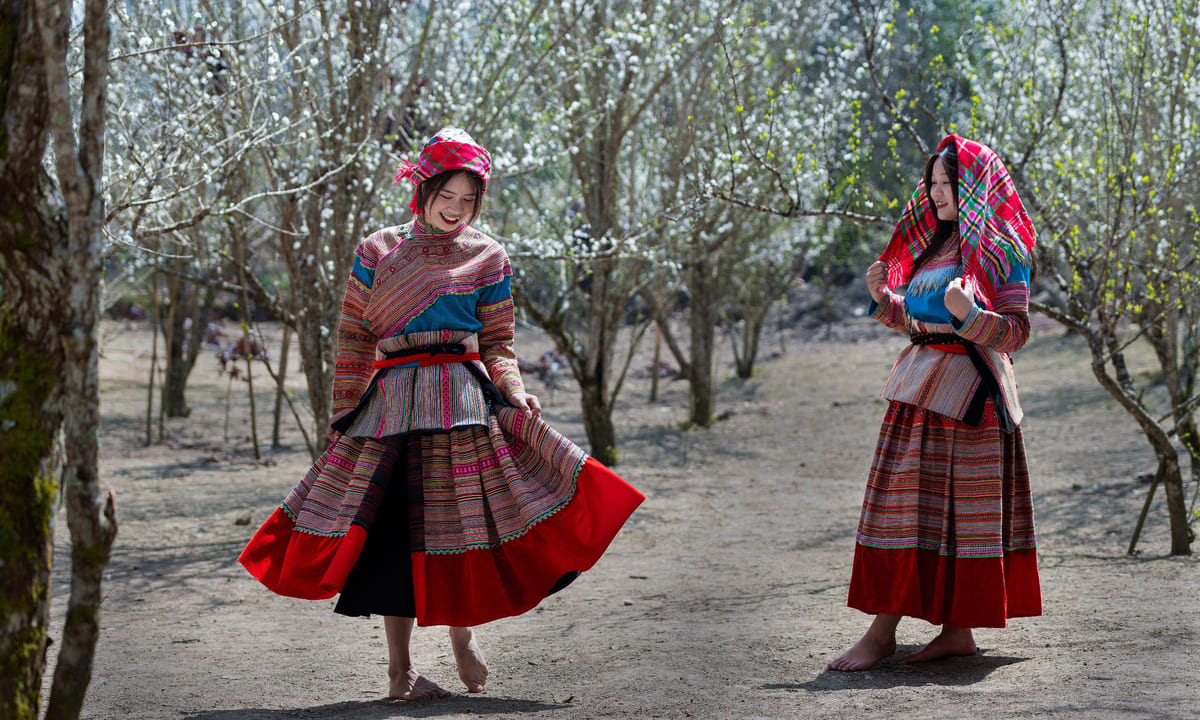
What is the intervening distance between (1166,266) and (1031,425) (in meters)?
6.15

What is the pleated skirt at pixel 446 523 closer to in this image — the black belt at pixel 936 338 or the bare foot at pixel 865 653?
the bare foot at pixel 865 653

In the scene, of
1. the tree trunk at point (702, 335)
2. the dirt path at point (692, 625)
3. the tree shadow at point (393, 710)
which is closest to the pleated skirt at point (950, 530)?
the dirt path at point (692, 625)

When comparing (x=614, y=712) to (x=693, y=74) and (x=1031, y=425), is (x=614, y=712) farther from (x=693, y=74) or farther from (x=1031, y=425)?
(x=1031, y=425)

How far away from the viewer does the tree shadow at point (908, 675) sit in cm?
331

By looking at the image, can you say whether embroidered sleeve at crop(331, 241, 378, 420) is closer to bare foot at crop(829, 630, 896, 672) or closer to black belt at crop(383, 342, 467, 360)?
black belt at crop(383, 342, 467, 360)

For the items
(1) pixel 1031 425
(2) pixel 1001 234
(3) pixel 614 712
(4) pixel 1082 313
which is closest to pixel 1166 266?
(4) pixel 1082 313

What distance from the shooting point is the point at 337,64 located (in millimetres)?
7102

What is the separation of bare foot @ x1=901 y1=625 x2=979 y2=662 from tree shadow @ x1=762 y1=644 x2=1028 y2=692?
0.02 meters

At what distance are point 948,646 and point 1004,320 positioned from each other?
1038mm

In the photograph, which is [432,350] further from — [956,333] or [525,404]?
[956,333]

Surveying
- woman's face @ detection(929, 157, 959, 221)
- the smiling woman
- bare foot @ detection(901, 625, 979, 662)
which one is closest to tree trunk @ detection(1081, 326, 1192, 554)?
woman's face @ detection(929, 157, 959, 221)

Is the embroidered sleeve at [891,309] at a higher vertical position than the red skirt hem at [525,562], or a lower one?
higher

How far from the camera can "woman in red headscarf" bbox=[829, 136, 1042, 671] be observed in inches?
136

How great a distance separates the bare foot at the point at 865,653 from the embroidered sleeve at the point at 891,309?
39.6 inches
